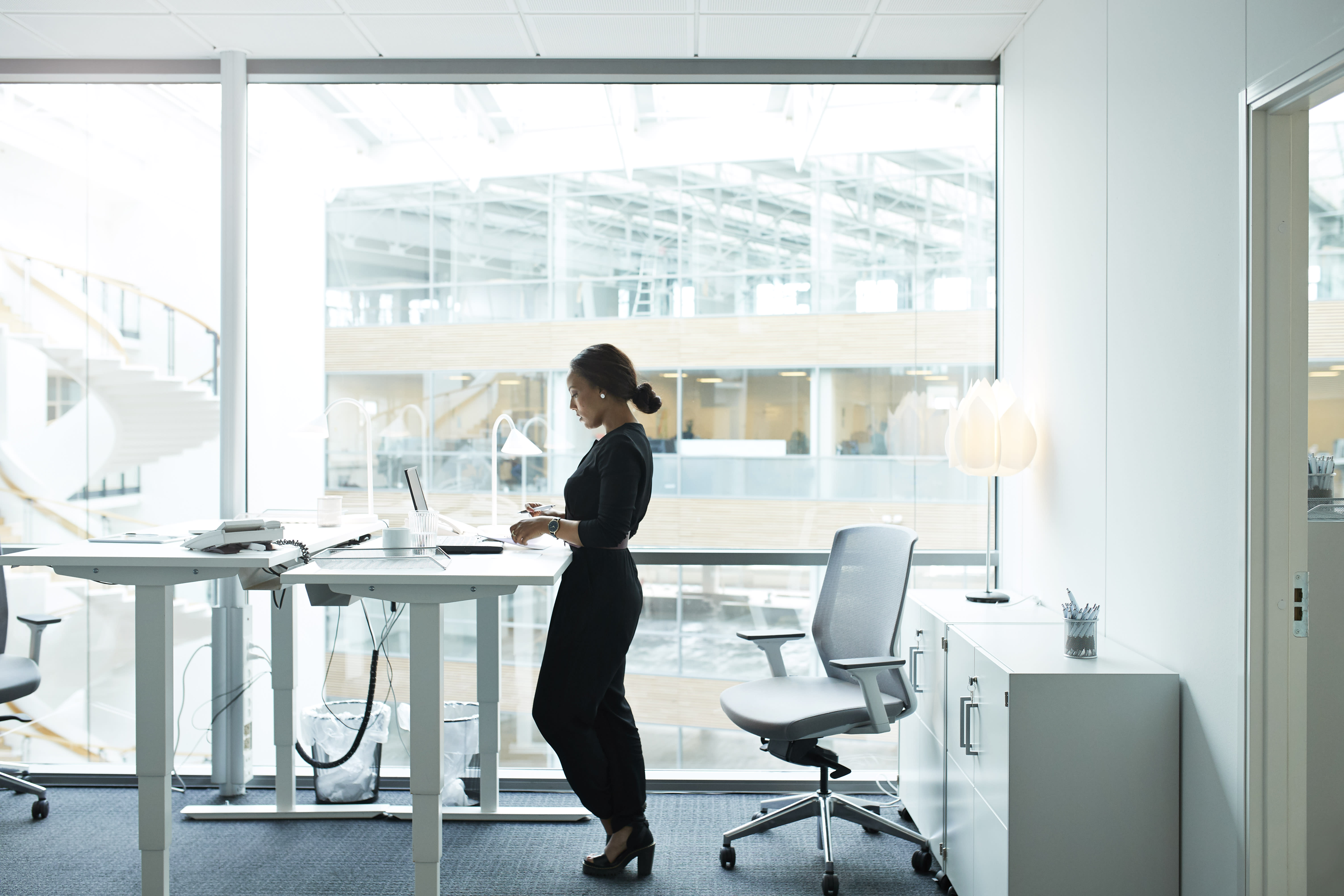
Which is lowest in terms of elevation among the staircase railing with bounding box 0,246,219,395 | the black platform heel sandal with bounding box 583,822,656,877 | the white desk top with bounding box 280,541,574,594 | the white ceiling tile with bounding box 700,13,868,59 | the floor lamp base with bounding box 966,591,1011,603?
the black platform heel sandal with bounding box 583,822,656,877

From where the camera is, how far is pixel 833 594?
10.2 ft

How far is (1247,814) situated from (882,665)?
3.19ft

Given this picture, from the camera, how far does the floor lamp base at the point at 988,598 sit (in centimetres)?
298

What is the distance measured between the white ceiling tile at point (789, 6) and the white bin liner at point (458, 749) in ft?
8.76

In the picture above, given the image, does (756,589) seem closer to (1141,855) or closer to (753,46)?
(1141,855)

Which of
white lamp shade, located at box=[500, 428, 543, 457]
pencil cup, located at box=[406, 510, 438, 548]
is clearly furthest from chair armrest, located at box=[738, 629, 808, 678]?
pencil cup, located at box=[406, 510, 438, 548]

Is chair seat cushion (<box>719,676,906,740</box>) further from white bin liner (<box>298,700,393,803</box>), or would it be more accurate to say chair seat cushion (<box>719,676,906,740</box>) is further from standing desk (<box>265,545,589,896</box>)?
white bin liner (<box>298,700,393,803</box>)

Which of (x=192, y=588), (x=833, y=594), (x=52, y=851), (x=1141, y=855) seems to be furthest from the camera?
(x=192, y=588)

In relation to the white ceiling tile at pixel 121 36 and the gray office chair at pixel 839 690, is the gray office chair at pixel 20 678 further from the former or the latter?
the gray office chair at pixel 839 690

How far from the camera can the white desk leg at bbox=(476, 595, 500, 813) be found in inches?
123

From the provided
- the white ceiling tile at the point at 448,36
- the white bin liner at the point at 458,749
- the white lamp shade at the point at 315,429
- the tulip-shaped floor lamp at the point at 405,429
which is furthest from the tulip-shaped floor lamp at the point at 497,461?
the white ceiling tile at the point at 448,36

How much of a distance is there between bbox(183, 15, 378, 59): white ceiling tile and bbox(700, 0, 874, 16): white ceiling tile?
53.1 inches

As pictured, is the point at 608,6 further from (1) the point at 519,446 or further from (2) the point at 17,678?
(2) the point at 17,678

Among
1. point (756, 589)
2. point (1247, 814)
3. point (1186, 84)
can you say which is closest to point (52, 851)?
point (756, 589)
